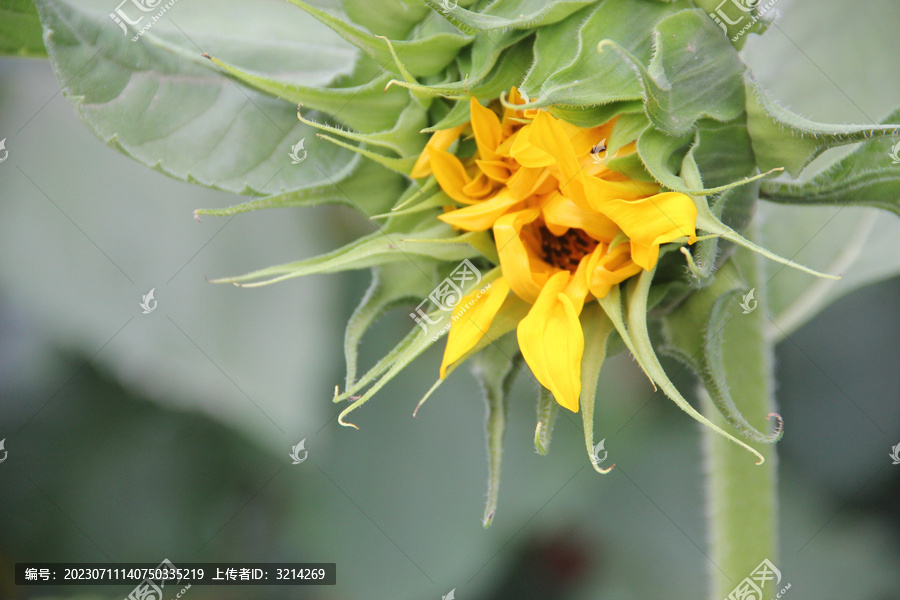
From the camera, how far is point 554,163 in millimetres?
1042

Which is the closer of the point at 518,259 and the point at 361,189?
the point at 518,259

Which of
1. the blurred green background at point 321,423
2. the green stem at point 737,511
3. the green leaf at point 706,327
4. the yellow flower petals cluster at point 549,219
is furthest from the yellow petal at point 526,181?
the blurred green background at point 321,423

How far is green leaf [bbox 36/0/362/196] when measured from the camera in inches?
51.3

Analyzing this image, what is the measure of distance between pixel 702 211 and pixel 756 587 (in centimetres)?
89

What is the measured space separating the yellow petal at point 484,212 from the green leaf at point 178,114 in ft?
1.02

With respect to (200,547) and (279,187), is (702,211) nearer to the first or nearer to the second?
(279,187)

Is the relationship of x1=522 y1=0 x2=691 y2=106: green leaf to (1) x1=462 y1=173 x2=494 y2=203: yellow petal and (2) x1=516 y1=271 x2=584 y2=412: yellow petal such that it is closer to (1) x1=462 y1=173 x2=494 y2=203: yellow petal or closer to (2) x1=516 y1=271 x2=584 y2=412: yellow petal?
(1) x1=462 y1=173 x2=494 y2=203: yellow petal

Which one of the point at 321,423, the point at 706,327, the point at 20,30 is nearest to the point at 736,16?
the point at 706,327

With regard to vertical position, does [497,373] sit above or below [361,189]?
below

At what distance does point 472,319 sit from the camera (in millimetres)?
1068

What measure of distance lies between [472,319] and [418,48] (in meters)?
0.42

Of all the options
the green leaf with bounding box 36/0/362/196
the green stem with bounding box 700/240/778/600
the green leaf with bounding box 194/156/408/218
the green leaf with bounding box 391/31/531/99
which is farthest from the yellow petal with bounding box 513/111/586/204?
the green stem with bounding box 700/240/778/600

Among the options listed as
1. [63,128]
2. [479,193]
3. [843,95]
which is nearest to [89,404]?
[63,128]

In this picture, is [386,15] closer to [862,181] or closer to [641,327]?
[641,327]
